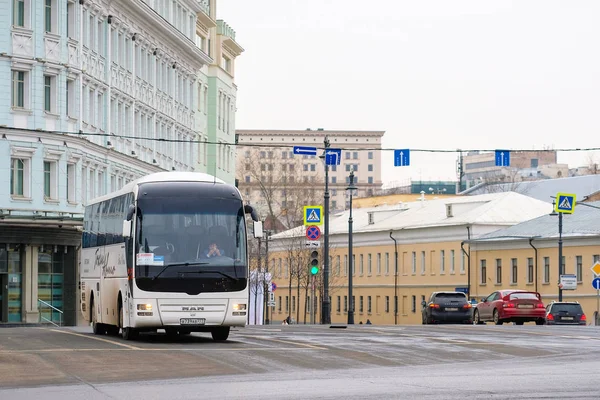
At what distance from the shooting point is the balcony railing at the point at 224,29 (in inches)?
3920

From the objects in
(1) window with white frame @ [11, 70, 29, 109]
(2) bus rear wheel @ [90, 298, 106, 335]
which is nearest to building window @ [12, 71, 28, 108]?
(1) window with white frame @ [11, 70, 29, 109]

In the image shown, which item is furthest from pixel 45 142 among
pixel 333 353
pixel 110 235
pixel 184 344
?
pixel 333 353

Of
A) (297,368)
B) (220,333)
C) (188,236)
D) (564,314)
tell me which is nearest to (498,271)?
(564,314)

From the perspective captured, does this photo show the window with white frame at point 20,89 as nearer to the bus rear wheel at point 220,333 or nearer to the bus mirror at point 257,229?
the bus rear wheel at point 220,333

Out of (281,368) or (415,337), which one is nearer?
(281,368)

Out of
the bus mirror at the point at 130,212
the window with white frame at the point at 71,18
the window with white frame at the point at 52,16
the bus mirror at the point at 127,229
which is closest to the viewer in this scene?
the bus mirror at the point at 127,229

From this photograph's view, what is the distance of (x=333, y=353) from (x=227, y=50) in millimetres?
77859

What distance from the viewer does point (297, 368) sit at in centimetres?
2220

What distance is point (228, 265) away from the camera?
29344 mm

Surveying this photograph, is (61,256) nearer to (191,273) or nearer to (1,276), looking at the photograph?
(1,276)

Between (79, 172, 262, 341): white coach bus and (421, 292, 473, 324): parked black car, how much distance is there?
3083 cm

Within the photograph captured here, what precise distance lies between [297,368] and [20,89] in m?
39.9

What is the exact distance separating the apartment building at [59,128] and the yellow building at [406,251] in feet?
114

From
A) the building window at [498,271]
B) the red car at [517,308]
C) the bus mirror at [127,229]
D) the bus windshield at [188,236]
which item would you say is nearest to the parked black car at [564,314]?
the red car at [517,308]
